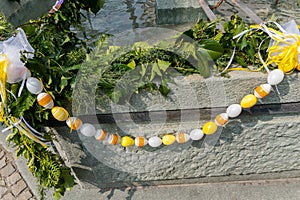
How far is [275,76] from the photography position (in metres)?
1.56

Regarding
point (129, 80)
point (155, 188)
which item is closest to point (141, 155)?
point (155, 188)

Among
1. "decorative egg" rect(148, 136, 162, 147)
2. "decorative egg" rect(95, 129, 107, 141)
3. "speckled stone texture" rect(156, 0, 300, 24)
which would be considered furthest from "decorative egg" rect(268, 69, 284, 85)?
"speckled stone texture" rect(156, 0, 300, 24)

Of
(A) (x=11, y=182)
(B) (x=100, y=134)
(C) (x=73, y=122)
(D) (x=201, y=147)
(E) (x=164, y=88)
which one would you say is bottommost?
(A) (x=11, y=182)

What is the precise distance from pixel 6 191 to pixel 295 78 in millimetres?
2395

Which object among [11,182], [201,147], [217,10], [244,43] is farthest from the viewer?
[217,10]

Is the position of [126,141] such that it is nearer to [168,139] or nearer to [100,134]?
[100,134]

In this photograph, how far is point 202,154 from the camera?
2.00 meters

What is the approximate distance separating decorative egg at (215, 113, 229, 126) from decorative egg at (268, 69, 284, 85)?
330 mm

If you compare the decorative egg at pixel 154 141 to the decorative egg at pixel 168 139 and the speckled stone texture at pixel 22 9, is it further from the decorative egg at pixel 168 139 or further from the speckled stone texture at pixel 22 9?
the speckled stone texture at pixel 22 9

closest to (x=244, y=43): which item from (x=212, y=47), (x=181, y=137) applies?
(x=212, y=47)

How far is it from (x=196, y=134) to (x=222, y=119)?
0.20 m

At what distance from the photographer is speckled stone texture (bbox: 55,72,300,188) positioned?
5.48 feet

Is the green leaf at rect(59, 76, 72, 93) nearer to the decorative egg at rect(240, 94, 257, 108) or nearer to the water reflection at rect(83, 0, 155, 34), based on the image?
the decorative egg at rect(240, 94, 257, 108)

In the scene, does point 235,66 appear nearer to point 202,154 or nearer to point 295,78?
point 295,78
